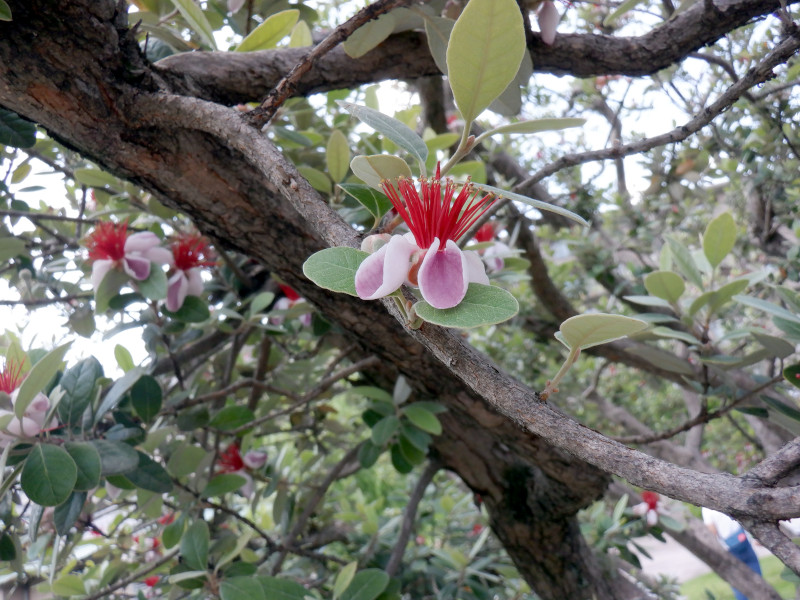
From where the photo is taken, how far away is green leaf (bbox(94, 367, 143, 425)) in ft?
3.05

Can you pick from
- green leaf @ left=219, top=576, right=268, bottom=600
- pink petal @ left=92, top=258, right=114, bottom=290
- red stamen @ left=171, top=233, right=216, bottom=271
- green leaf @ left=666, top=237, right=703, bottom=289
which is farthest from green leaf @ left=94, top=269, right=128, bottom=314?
green leaf @ left=666, top=237, right=703, bottom=289

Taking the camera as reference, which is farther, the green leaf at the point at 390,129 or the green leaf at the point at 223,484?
the green leaf at the point at 223,484

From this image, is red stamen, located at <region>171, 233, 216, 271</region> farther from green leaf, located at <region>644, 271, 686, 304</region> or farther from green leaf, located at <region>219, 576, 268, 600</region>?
green leaf, located at <region>644, 271, 686, 304</region>

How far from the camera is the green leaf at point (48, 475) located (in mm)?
732

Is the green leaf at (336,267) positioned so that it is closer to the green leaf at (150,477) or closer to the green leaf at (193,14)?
the green leaf at (193,14)

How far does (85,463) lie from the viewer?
0.81m

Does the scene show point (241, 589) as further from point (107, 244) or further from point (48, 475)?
point (107, 244)

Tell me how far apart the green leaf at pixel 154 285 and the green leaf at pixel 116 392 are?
129mm

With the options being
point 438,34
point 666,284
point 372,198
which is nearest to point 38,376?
point 372,198

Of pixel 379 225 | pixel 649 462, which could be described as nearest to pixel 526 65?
pixel 379 225

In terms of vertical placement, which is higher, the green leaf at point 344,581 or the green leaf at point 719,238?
the green leaf at point 719,238

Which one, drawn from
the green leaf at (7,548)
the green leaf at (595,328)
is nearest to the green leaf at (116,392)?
the green leaf at (7,548)

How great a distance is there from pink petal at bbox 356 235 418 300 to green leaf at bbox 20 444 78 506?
0.57 meters

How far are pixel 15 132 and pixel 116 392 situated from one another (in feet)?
1.36
